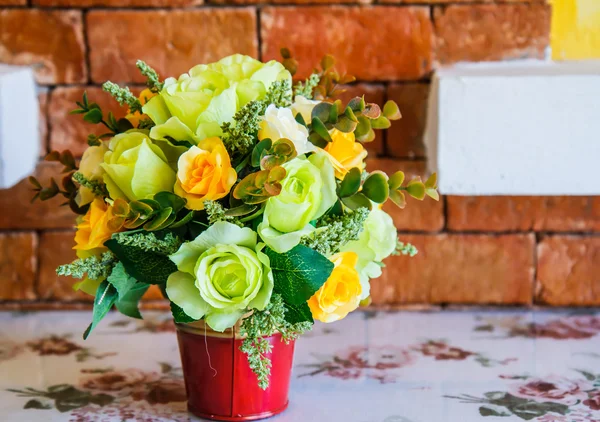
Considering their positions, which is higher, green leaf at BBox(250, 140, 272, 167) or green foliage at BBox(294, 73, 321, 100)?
green foliage at BBox(294, 73, 321, 100)

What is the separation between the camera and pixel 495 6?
1.22 m

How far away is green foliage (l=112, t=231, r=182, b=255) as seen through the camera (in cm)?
73

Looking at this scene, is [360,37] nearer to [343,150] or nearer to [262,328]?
[343,150]

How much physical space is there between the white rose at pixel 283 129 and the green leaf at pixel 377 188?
0.07 metres

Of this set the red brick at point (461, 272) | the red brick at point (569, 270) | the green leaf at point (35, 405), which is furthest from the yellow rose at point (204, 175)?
the red brick at point (569, 270)

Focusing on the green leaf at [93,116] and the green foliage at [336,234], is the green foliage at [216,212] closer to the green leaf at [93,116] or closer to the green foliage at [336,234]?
the green foliage at [336,234]

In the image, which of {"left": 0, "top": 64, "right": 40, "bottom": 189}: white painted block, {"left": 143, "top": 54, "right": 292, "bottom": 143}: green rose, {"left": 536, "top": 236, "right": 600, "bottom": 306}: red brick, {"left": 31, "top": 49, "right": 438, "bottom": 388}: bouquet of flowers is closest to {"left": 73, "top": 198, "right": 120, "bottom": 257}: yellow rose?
{"left": 31, "top": 49, "right": 438, "bottom": 388}: bouquet of flowers

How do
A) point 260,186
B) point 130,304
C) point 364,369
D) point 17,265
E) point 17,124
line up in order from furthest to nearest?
1. point 17,265
2. point 17,124
3. point 364,369
4. point 130,304
5. point 260,186

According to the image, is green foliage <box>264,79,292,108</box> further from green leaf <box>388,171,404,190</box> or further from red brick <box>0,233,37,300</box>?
red brick <box>0,233,37,300</box>

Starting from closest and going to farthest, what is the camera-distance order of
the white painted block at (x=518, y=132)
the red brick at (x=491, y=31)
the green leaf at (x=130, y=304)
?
the green leaf at (x=130, y=304) → the white painted block at (x=518, y=132) → the red brick at (x=491, y=31)

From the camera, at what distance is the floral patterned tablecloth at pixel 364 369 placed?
0.89m

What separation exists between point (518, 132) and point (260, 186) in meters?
0.57

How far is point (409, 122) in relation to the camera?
1250mm

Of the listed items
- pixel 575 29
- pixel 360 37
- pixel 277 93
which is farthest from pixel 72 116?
pixel 575 29
